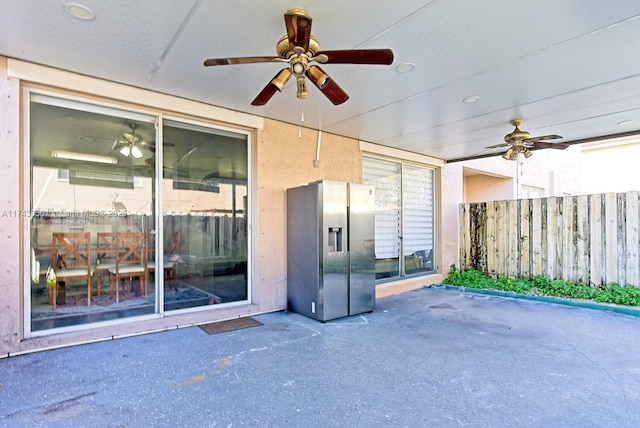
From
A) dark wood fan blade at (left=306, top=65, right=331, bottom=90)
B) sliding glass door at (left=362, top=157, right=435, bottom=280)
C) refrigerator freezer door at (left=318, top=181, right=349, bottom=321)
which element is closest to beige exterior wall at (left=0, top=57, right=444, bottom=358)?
sliding glass door at (left=362, top=157, right=435, bottom=280)

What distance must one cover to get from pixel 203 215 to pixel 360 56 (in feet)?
9.52

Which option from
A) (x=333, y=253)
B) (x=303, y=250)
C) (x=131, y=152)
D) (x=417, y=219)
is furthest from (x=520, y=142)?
(x=131, y=152)

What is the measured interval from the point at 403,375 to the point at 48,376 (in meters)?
2.89

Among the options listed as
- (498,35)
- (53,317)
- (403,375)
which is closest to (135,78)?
(53,317)

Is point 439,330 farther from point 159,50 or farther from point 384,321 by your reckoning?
point 159,50

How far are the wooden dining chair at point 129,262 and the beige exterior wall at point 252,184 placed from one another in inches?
17.3

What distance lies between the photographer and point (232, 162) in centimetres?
454

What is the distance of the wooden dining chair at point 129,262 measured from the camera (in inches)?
145

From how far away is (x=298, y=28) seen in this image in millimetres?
2188

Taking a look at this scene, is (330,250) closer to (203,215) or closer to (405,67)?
(203,215)

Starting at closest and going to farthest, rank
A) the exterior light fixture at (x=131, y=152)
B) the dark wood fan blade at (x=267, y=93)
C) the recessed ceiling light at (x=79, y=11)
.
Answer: the recessed ceiling light at (x=79, y=11), the dark wood fan blade at (x=267, y=93), the exterior light fixture at (x=131, y=152)

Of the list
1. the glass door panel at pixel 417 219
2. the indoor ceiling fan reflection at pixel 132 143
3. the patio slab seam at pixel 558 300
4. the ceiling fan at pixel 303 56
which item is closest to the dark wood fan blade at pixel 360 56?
the ceiling fan at pixel 303 56

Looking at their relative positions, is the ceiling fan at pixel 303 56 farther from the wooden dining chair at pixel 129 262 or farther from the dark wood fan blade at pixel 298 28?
the wooden dining chair at pixel 129 262

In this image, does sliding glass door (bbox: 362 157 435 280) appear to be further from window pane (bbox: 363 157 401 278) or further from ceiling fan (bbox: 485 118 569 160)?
ceiling fan (bbox: 485 118 569 160)
